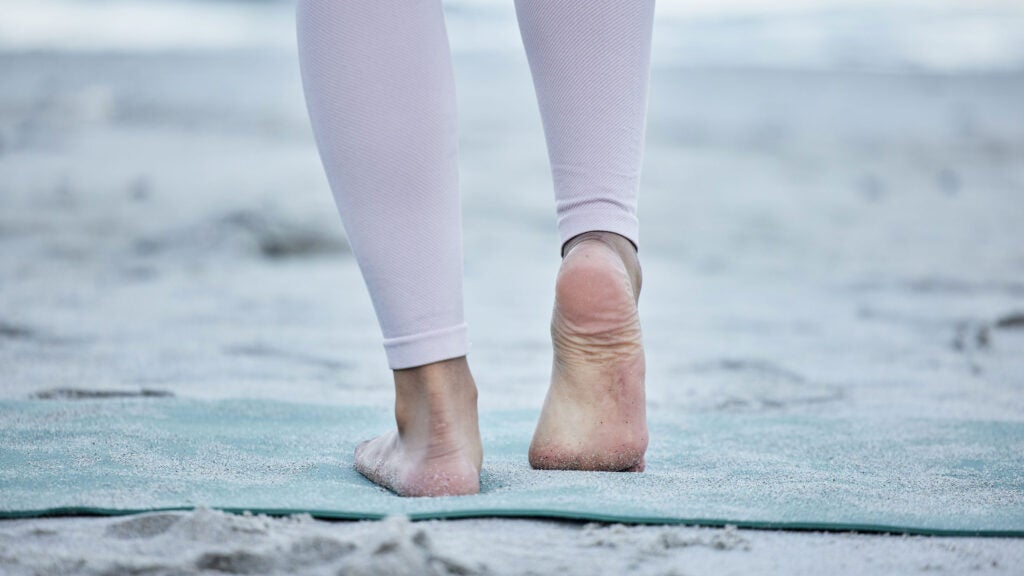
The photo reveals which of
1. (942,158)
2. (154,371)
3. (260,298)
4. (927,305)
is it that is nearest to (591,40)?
(154,371)

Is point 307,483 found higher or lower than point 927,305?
lower

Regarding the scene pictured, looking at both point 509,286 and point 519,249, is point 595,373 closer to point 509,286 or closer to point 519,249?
point 509,286

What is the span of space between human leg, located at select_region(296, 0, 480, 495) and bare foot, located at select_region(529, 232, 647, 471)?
4.5 inches

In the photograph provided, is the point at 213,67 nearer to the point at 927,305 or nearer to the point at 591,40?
the point at 927,305

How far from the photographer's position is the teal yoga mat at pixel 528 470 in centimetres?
108

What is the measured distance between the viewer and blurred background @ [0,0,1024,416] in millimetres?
2037

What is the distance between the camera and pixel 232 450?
134 centimetres

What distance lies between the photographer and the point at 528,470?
4.16 feet

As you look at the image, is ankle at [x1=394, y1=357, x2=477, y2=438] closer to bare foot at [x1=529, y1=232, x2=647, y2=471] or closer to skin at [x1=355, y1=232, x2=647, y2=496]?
skin at [x1=355, y1=232, x2=647, y2=496]

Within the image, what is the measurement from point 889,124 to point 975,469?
725 centimetres

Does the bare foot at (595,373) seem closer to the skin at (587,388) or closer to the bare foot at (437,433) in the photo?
the skin at (587,388)

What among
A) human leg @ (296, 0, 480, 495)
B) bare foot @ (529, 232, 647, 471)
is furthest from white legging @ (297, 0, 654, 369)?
bare foot @ (529, 232, 647, 471)

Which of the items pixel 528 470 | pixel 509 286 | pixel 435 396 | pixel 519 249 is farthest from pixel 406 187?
pixel 519 249

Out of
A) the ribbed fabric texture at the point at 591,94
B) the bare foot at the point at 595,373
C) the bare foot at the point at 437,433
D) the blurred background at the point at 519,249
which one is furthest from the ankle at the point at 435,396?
the blurred background at the point at 519,249
